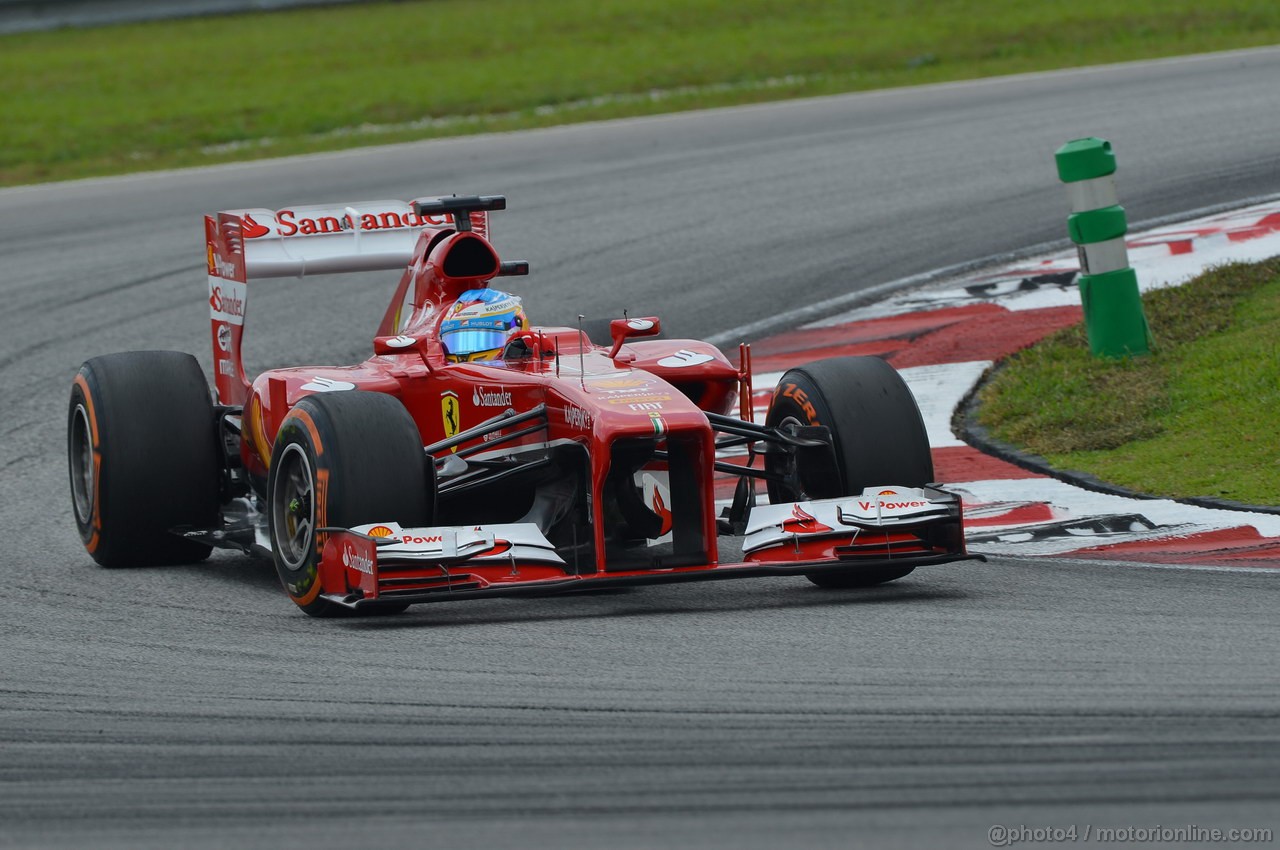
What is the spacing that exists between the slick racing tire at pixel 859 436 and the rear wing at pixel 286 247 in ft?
6.69

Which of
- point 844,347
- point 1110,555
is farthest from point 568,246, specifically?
point 1110,555

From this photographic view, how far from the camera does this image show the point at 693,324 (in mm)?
12344

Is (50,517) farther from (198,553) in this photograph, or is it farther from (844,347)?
(844,347)

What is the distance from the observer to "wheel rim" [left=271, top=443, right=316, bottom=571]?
712 centimetres

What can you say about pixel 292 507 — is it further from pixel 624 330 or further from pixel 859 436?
pixel 859 436

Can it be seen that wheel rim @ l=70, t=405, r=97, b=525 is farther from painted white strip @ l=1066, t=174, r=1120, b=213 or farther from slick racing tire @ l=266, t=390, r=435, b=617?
painted white strip @ l=1066, t=174, r=1120, b=213

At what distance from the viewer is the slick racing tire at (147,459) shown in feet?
27.2

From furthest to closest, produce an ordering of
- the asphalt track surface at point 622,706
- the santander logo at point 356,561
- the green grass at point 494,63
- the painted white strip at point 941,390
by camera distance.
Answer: the green grass at point 494,63 → the painted white strip at point 941,390 → the santander logo at point 356,561 → the asphalt track surface at point 622,706

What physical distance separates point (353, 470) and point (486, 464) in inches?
30.7

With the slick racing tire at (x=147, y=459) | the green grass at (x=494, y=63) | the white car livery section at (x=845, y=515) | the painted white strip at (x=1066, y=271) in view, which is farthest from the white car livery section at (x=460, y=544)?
the green grass at (x=494, y=63)

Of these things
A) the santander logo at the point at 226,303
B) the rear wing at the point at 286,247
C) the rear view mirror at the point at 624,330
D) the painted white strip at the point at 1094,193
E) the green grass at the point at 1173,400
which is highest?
the rear wing at the point at 286,247

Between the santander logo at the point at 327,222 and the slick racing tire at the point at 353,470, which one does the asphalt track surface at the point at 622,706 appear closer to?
the slick racing tire at the point at 353,470

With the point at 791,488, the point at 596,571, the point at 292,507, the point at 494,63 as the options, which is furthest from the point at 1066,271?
the point at 494,63

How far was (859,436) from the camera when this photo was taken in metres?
7.37
